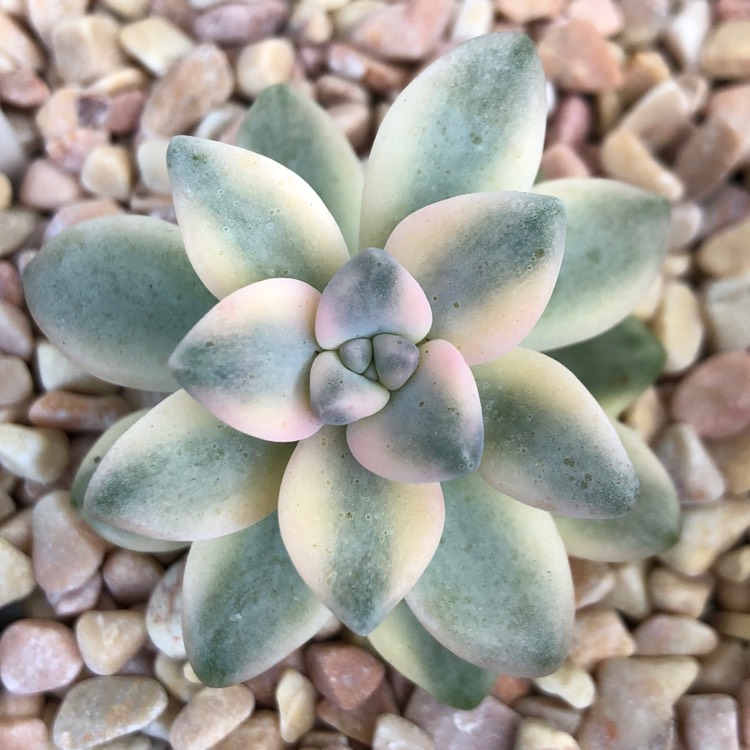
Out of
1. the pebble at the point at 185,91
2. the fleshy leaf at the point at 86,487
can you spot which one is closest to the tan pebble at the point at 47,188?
the pebble at the point at 185,91

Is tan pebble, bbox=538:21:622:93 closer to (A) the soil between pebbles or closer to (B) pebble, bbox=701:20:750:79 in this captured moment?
(A) the soil between pebbles

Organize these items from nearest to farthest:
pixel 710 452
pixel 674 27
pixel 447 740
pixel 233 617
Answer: pixel 233 617 → pixel 447 740 → pixel 710 452 → pixel 674 27

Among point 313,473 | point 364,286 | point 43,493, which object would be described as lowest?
point 43,493

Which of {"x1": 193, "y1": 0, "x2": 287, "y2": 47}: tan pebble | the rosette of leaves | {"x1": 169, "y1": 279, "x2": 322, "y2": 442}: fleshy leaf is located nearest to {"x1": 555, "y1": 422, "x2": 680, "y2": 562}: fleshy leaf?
the rosette of leaves

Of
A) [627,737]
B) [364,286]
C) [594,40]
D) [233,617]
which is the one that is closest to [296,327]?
[364,286]

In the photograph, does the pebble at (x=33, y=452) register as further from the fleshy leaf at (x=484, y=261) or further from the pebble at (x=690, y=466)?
the pebble at (x=690, y=466)

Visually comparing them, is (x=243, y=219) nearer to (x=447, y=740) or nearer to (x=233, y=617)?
(x=233, y=617)

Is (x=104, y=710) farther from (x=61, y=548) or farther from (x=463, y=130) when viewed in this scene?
(x=463, y=130)
